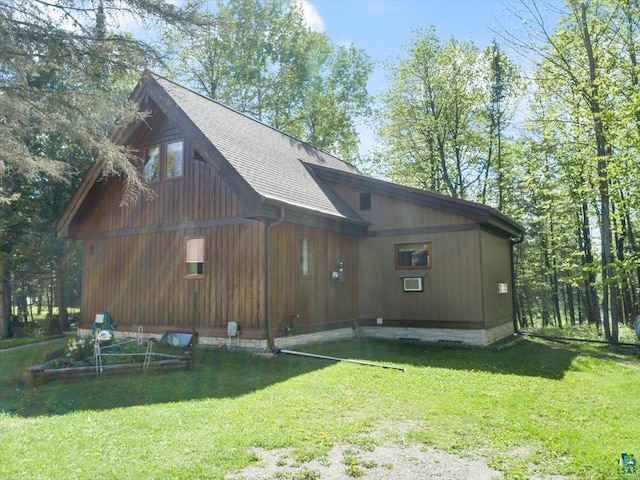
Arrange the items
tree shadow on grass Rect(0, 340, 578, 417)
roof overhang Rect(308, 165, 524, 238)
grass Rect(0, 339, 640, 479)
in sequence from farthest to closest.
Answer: roof overhang Rect(308, 165, 524, 238), tree shadow on grass Rect(0, 340, 578, 417), grass Rect(0, 339, 640, 479)

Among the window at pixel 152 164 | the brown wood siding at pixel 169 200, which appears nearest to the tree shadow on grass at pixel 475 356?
the brown wood siding at pixel 169 200

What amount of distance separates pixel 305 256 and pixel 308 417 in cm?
568

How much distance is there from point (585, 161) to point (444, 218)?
6508mm

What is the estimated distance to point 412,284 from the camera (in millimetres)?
11641

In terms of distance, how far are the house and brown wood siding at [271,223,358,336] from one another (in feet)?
0.12

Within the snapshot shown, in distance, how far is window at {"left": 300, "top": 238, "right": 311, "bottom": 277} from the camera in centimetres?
1030

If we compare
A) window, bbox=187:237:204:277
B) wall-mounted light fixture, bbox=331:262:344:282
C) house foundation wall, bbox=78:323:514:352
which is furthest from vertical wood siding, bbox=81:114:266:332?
wall-mounted light fixture, bbox=331:262:344:282

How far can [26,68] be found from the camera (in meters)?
5.80

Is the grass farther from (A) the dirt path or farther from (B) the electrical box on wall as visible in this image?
(B) the electrical box on wall

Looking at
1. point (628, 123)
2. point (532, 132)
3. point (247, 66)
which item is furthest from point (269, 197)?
point (247, 66)

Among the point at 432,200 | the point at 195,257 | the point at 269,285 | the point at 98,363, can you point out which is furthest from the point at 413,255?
the point at 98,363

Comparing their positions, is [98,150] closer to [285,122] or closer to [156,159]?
[156,159]

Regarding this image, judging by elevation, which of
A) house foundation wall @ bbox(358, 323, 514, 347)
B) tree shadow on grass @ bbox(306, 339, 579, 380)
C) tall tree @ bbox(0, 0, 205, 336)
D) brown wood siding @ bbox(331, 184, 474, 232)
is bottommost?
tree shadow on grass @ bbox(306, 339, 579, 380)

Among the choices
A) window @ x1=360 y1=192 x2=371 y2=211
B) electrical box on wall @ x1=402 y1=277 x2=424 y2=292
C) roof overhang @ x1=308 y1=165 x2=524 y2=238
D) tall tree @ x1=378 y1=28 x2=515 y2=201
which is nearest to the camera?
roof overhang @ x1=308 y1=165 x2=524 y2=238
